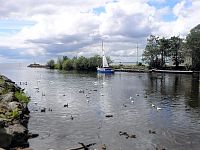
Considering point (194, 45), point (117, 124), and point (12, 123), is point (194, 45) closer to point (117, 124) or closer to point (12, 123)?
point (117, 124)

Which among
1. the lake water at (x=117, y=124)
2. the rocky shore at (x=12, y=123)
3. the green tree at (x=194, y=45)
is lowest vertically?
the lake water at (x=117, y=124)

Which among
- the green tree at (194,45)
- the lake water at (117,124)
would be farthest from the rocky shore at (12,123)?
the green tree at (194,45)

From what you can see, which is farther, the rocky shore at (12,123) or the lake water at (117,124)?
the lake water at (117,124)

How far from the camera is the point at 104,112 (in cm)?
6259

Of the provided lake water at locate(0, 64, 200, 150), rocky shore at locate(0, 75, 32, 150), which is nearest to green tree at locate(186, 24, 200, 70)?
lake water at locate(0, 64, 200, 150)

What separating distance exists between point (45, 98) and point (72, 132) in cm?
3673

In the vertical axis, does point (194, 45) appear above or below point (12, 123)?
above

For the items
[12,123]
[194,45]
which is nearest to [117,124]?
[12,123]

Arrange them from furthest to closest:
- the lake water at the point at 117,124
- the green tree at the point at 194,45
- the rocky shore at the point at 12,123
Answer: the green tree at the point at 194,45 → the lake water at the point at 117,124 → the rocky shore at the point at 12,123

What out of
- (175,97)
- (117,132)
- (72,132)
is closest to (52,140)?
(72,132)

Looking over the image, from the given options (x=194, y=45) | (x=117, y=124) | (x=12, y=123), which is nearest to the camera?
(x=12, y=123)

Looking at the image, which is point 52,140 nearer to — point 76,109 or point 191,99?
point 76,109

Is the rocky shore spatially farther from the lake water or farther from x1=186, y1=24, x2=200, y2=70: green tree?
x1=186, y1=24, x2=200, y2=70: green tree

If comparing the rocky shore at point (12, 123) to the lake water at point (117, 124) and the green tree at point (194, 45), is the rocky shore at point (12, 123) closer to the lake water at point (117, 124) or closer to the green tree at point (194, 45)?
the lake water at point (117, 124)
